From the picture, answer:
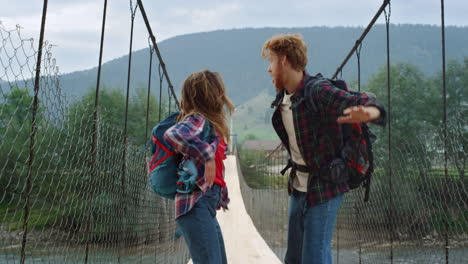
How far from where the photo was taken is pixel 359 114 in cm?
121

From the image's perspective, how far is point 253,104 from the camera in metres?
94.7

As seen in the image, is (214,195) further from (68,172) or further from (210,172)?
(68,172)

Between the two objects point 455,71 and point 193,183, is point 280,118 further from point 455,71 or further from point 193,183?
point 455,71

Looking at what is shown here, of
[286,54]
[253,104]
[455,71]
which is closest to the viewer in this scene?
[286,54]

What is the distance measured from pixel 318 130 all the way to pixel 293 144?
121mm

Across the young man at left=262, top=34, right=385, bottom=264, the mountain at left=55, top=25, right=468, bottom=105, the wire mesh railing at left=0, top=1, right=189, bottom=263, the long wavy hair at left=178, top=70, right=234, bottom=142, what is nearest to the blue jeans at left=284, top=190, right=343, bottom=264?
the young man at left=262, top=34, right=385, bottom=264

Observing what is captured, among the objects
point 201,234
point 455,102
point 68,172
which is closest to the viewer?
point 201,234

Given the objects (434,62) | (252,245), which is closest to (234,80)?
(434,62)

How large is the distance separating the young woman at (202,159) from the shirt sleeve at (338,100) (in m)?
0.32

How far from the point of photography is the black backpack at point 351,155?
1.36 m

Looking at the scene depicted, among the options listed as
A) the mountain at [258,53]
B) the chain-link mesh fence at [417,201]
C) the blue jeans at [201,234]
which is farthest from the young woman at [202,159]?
the mountain at [258,53]

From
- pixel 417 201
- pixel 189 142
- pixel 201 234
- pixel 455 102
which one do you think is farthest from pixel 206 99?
pixel 455 102

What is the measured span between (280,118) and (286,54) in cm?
21

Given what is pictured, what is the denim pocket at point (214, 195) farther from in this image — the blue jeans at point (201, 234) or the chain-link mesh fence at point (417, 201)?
the chain-link mesh fence at point (417, 201)
